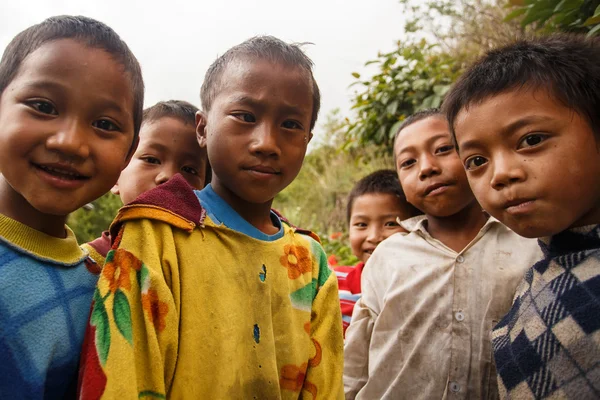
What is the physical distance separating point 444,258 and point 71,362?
1470mm

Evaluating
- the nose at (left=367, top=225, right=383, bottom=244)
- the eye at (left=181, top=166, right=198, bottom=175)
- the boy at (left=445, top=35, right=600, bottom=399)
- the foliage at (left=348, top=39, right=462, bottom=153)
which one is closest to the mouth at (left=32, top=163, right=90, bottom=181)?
the eye at (left=181, top=166, right=198, bottom=175)

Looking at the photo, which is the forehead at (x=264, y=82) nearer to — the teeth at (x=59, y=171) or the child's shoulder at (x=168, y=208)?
the child's shoulder at (x=168, y=208)

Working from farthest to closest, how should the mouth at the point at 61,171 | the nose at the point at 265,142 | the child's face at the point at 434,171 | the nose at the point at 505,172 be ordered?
the child's face at the point at 434,171, the nose at the point at 265,142, the nose at the point at 505,172, the mouth at the point at 61,171

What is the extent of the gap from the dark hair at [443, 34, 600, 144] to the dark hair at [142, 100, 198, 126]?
107 cm

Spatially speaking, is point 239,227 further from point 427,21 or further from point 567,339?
point 427,21

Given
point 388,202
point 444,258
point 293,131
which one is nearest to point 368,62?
point 388,202

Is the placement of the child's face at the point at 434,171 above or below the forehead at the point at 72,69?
below

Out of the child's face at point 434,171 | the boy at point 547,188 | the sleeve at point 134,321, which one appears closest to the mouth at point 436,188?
the child's face at point 434,171

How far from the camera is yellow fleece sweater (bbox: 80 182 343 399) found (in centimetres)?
99

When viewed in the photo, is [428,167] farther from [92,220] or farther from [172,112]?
[92,220]

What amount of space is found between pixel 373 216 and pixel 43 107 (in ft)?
6.64

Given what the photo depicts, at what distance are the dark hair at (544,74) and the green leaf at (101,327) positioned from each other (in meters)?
1.18

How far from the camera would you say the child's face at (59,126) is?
1021 mm

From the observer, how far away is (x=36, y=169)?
1034 mm
